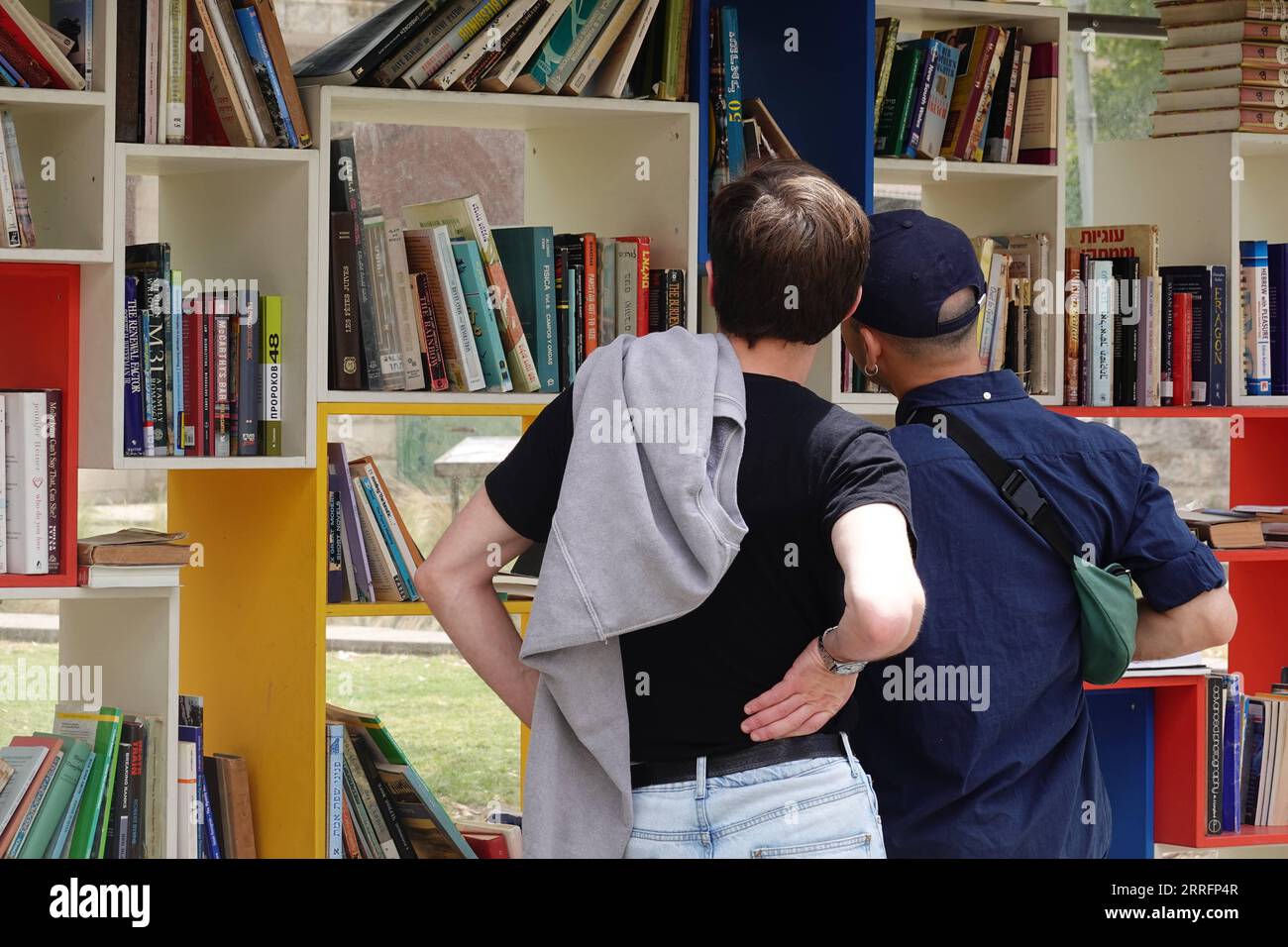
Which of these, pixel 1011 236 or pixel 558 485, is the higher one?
pixel 1011 236

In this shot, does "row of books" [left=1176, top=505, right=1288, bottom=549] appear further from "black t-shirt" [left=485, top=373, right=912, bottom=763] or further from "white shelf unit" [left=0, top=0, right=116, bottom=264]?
"white shelf unit" [left=0, top=0, right=116, bottom=264]

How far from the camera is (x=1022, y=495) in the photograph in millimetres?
2006

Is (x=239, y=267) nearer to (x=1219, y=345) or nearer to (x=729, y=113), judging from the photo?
(x=729, y=113)

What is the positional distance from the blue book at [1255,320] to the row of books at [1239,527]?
1.00 ft

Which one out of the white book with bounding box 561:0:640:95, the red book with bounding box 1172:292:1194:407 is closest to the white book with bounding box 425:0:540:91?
the white book with bounding box 561:0:640:95

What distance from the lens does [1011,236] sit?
3.53 metres

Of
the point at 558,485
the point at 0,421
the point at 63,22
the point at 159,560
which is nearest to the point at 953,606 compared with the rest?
the point at 558,485

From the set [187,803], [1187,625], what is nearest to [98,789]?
[187,803]

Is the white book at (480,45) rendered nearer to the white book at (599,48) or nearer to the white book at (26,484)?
the white book at (599,48)

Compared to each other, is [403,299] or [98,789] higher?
[403,299]

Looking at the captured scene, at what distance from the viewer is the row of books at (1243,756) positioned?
3600 millimetres

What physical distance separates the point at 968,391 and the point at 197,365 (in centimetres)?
149

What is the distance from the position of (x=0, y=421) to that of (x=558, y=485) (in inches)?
56.4
